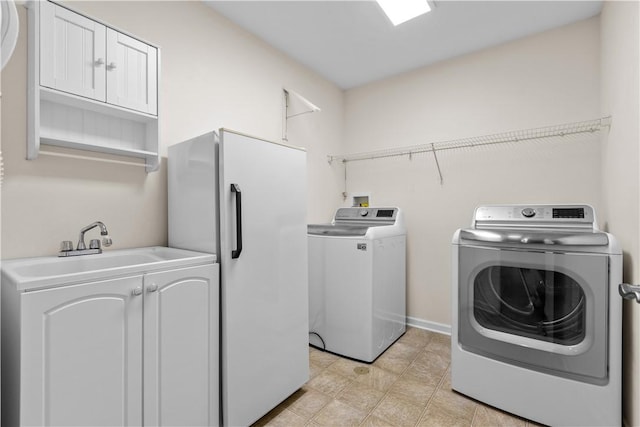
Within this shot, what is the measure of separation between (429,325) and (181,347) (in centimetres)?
239

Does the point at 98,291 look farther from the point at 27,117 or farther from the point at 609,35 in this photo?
the point at 609,35

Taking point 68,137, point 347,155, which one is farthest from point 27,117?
point 347,155

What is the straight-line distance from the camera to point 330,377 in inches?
85.0

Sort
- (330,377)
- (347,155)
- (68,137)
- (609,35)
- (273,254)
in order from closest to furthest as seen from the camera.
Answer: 1. (68,137)
2. (273,254)
3. (609,35)
4. (330,377)
5. (347,155)

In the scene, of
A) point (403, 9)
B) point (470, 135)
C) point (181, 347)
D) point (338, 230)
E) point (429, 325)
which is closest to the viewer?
point (181, 347)

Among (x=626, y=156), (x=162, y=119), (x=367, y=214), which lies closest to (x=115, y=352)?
(x=162, y=119)

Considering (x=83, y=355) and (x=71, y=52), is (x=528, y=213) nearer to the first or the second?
(x=83, y=355)

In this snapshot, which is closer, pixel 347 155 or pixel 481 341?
pixel 481 341

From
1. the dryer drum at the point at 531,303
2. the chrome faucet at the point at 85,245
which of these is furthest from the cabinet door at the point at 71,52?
the dryer drum at the point at 531,303

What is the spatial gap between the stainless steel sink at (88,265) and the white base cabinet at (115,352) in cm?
3

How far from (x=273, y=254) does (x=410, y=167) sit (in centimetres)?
192

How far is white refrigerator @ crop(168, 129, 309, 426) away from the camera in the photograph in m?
1.54

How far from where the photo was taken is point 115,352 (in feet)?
3.87

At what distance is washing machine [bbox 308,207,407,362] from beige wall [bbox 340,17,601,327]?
0.48m
